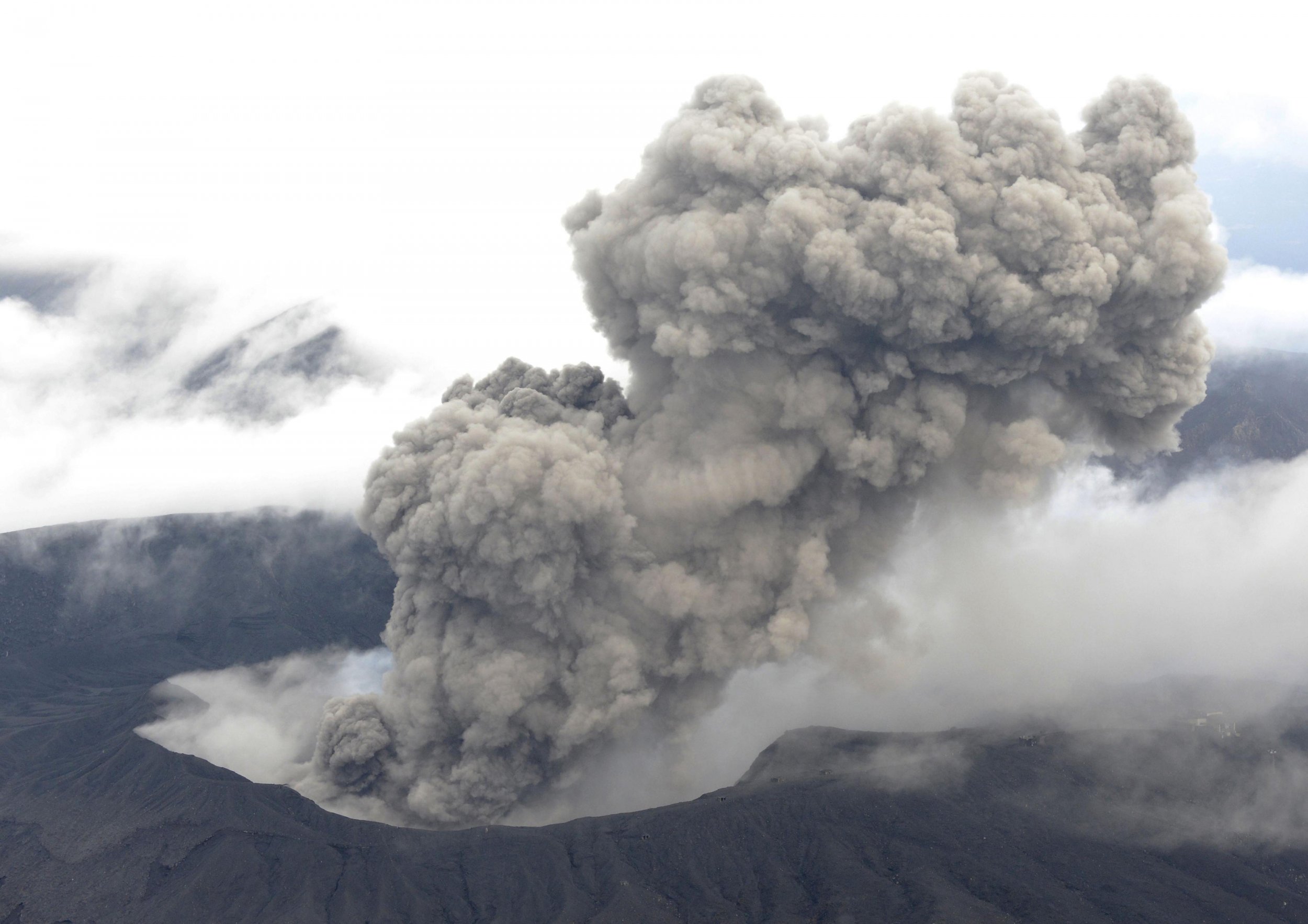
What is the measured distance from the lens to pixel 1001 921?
2339cm

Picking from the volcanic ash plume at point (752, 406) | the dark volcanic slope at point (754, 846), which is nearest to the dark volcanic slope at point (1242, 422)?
Result: the dark volcanic slope at point (754, 846)

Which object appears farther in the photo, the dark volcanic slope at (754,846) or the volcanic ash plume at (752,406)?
the volcanic ash plume at (752,406)

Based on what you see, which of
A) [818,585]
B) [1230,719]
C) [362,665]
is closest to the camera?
[818,585]

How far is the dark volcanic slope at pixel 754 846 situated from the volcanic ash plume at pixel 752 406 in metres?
3.51

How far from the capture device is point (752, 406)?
1171 inches

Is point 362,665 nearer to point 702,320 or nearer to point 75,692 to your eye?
point 75,692

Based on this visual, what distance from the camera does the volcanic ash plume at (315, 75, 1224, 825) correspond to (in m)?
26.9

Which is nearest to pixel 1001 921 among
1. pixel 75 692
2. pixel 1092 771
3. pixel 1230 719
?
pixel 1092 771

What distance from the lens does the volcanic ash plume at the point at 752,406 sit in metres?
26.9

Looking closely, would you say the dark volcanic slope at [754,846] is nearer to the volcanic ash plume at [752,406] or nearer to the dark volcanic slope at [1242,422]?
the volcanic ash plume at [752,406]

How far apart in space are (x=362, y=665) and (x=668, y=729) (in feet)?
80.0

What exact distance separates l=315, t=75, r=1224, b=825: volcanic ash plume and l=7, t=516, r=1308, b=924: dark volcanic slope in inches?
138

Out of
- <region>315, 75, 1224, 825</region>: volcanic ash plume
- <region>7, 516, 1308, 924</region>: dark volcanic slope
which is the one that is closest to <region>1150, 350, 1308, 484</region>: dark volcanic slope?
<region>7, 516, 1308, 924</region>: dark volcanic slope

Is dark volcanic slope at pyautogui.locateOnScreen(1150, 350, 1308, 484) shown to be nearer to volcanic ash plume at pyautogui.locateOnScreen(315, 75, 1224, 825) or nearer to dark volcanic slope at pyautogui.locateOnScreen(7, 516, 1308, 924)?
dark volcanic slope at pyautogui.locateOnScreen(7, 516, 1308, 924)
